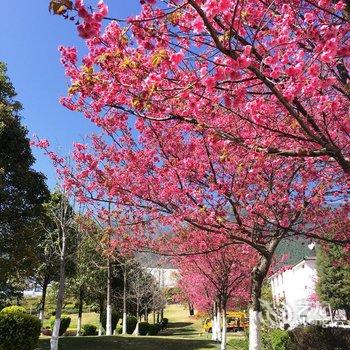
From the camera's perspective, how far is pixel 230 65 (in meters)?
3.67

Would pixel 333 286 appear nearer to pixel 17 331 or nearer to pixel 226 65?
pixel 17 331

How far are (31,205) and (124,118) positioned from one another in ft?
38.3

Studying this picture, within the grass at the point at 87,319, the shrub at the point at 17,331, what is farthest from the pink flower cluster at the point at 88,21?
the grass at the point at 87,319

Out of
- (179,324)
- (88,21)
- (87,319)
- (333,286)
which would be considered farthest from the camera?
(179,324)

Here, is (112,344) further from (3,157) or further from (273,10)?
(273,10)

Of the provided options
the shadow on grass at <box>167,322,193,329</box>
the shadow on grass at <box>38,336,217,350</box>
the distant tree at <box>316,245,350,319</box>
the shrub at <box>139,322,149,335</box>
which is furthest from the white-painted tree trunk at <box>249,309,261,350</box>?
the shadow on grass at <box>167,322,193,329</box>

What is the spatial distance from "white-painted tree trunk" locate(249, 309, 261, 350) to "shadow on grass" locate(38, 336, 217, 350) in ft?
38.2

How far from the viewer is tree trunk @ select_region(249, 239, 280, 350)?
9.34 meters

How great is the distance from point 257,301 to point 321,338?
7825 mm

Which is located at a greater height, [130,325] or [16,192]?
[16,192]

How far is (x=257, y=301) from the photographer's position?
1011 cm

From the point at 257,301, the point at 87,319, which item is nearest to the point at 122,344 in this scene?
the point at 257,301

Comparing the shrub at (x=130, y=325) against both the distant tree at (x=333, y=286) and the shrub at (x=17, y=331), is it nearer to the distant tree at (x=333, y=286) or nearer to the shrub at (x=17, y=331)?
the distant tree at (x=333, y=286)

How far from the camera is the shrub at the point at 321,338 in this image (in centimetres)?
1600
